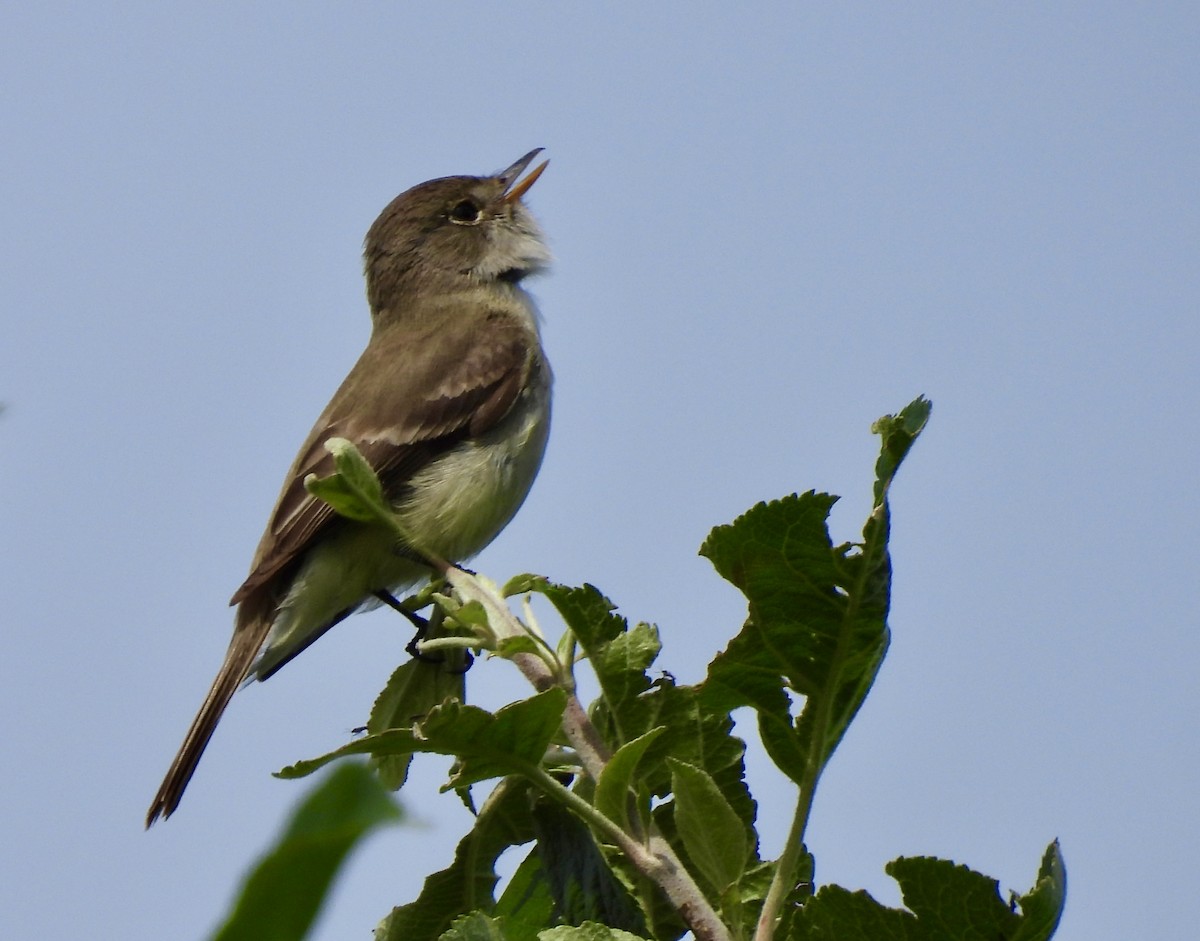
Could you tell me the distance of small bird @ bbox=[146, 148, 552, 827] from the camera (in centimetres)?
607

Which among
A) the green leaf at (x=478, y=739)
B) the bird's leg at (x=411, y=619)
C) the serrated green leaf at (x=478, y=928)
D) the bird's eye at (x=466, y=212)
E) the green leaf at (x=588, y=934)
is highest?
the bird's eye at (x=466, y=212)

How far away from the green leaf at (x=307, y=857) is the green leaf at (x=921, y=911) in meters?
1.67

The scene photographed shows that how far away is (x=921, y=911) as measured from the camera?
7.39 feet

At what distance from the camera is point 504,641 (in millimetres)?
2463

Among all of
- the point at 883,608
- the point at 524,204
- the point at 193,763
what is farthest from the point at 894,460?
the point at 524,204

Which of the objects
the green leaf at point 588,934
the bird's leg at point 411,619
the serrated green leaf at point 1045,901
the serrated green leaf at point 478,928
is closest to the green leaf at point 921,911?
the serrated green leaf at point 1045,901

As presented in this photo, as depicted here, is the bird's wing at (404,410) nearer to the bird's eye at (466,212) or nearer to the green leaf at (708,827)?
the bird's eye at (466,212)

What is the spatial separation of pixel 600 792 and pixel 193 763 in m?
3.31

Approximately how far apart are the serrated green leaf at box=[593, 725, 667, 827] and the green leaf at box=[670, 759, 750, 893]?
0.08 m

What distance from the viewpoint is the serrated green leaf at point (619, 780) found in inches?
88.4

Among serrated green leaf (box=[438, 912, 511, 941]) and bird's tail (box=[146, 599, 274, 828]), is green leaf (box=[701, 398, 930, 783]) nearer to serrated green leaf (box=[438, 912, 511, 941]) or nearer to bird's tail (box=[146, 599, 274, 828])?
serrated green leaf (box=[438, 912, 511, 941])

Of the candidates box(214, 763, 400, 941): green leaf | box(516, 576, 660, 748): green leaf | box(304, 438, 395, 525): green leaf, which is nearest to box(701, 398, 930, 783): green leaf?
box(516, 576, 660, 748): green leaf

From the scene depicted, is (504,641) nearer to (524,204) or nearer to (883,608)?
(883,608)

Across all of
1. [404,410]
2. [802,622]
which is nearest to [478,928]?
[802,622]
